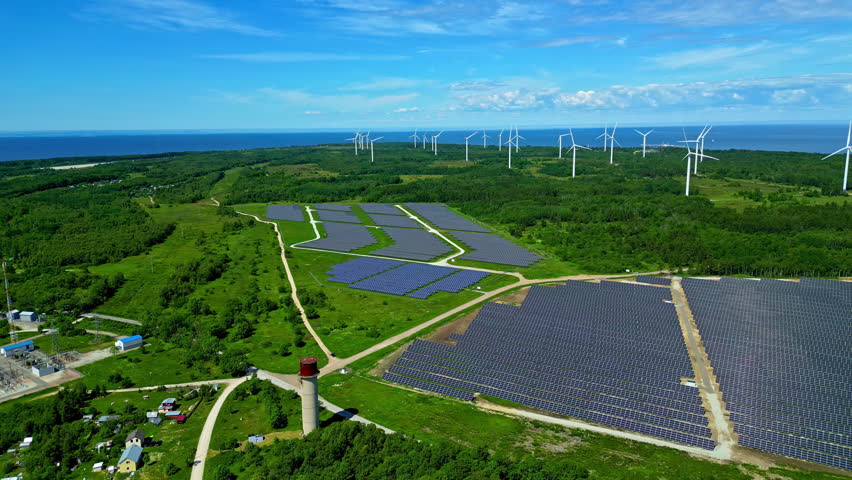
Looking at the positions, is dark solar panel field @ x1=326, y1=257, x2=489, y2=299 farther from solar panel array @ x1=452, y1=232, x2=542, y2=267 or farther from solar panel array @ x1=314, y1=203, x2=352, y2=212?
solar panel array @ x1=314, y1=203, x2=352, y2=212

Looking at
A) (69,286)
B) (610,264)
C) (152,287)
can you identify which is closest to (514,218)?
(610,264)

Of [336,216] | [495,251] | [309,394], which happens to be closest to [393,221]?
[336,216]

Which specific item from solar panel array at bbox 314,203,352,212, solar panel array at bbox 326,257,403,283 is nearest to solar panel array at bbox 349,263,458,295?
solar panel array at bbox 326,257,403,283

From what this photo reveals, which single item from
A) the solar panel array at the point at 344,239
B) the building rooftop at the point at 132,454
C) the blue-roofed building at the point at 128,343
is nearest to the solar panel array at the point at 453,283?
the solar panel array at the point at 344,239

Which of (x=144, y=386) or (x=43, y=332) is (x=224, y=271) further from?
(x=144, y=386)

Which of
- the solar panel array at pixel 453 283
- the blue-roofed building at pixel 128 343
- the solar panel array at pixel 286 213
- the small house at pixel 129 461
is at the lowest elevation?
the small house at pixel 129 461

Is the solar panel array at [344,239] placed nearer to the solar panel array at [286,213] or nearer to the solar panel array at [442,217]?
the solar panel array at [286,213]
